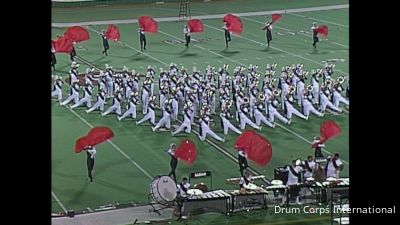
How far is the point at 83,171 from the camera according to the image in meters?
6.41

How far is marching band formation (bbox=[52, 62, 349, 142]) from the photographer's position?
737 centimetres

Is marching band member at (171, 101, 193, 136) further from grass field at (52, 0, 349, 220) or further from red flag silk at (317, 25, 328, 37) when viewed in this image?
red flag silk at (317, 25, 328, 37)

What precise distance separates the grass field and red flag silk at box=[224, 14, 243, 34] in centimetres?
10

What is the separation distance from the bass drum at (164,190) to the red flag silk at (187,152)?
876 mm

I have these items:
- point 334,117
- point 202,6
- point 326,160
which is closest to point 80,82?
point 334,117

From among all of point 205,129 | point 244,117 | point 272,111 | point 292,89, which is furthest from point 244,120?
point 292,89

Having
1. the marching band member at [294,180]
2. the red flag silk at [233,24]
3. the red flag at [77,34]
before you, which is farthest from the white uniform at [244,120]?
the red flag silk at [233,24]

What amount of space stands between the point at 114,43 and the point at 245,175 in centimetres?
507

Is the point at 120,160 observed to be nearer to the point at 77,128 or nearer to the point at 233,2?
the point at 77,128

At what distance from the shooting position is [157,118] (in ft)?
24.9

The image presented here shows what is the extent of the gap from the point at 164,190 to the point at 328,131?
2.01 meters

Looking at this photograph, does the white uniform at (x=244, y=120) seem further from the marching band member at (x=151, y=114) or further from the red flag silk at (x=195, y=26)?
the red flag silk at (x=195, y=26)
